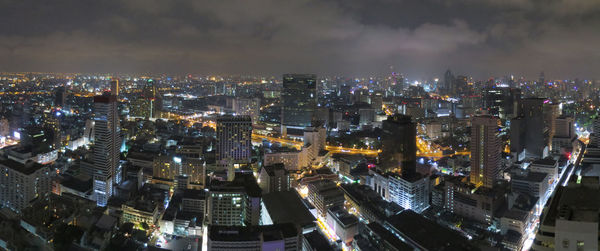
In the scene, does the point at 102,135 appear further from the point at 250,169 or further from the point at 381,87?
the point at 381,87

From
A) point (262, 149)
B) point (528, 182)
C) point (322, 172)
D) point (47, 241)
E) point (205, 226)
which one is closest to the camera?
point (47, 241)

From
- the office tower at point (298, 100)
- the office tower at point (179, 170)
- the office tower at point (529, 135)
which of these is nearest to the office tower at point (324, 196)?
the office tower at point (179, 170)

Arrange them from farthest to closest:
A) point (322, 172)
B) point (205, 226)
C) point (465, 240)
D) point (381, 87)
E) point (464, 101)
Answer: point (381, 87)
point (464, 101)
point (322, 172)
point (205, 226)
point (465, 240)

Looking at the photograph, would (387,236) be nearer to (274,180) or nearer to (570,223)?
(274,180)

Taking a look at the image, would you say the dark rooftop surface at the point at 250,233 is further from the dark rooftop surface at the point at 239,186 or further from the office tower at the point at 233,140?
the office tower at the point at 233,140

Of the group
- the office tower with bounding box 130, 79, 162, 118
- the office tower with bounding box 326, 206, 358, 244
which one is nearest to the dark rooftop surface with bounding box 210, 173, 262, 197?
the office tower with bounding box 326, 206, 358, 244

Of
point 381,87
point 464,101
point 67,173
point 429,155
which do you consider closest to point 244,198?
point 67,173

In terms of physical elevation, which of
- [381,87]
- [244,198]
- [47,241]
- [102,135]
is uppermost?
[381,87]

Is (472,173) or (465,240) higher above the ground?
(472,173)

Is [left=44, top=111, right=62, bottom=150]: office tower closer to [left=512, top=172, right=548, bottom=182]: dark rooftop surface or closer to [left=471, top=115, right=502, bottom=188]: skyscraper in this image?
[left=471, top=115, right=502, bottom=188]: skyscraper
